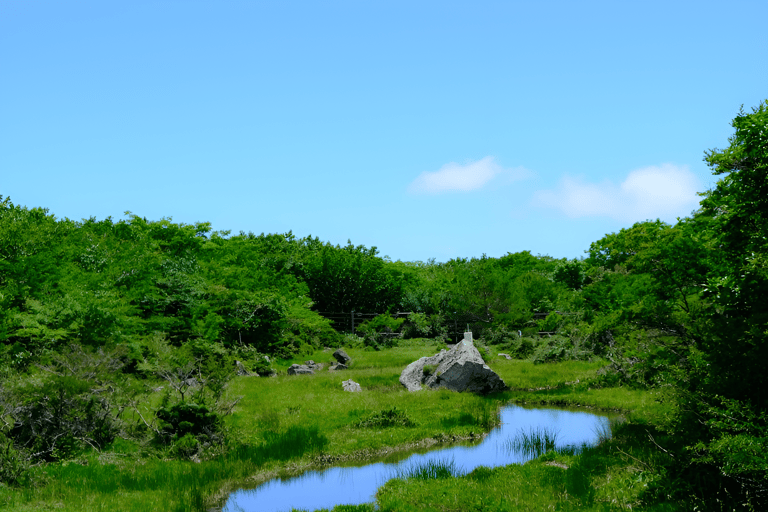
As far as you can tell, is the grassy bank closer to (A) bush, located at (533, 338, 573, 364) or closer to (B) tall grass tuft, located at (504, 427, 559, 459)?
(B) tall grass tuft, located at (504, 427, 559, 459)

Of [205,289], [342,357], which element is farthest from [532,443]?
[205,289]

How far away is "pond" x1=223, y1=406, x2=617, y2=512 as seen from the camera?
12500 millimetres

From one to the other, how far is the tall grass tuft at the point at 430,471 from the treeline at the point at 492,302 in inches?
183

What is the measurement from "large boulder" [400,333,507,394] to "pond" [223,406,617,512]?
3.59 metres

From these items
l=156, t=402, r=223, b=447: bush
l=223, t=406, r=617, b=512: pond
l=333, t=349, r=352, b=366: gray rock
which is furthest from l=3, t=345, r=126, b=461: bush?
l=333, t=349, r=352, b=366: gray rock

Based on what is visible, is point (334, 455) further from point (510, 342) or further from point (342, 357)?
point (510, 342)

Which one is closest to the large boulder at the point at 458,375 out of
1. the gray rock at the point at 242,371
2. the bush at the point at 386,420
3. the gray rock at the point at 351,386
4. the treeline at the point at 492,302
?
the gray rock at the point at 351,386

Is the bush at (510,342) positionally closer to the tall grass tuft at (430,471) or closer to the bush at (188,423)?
the tall grass tuft at (430,471)

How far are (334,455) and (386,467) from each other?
5.15 ft

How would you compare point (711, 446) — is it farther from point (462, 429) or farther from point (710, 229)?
point (462, 429)

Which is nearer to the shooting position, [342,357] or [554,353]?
[554,353]

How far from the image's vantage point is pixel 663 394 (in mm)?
10961

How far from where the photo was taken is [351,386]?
24.1 meters

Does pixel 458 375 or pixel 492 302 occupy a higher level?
pixel 492 302
